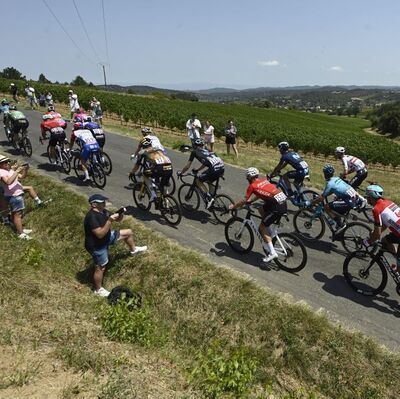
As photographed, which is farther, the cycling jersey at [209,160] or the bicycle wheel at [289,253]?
→ the cycling jersey at [209,160]

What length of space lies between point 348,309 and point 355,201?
314cm

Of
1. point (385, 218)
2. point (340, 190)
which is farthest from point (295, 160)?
point (385, 218)

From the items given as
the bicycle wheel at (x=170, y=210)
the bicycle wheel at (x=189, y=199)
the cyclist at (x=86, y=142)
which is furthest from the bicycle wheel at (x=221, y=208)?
the cyclist at (x=86, y=142)

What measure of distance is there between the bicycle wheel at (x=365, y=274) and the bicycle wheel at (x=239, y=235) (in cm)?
230

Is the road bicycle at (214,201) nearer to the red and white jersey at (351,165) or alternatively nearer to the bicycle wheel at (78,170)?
the red and white jersey at (351,165)

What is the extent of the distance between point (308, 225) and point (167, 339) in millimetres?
5573

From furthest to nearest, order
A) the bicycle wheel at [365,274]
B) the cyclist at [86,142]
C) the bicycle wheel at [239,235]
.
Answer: the cyclist at [86,142] → the bicycle wheel at [239,235] → the bicycle wheel at [365,274]

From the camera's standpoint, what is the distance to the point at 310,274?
334 inches

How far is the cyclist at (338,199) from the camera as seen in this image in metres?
9.20

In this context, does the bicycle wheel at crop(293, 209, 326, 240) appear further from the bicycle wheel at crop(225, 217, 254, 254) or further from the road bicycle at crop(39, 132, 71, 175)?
the road bicycle at crop(39, 132, 71, 175)

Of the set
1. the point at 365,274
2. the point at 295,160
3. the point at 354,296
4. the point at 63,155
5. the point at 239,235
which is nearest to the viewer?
the point at 354,296

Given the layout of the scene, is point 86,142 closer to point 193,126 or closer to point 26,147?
point 26,147

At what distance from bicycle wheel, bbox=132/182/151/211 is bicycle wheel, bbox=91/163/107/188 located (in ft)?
6.91

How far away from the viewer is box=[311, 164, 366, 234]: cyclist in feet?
30.2
